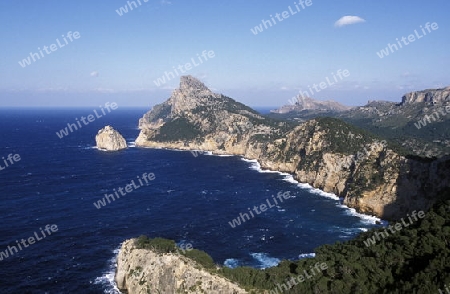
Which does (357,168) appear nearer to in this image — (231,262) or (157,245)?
(231,262)

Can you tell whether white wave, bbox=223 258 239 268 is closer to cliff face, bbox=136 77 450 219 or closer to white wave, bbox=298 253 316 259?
white wave, bbox=298 253 316 259

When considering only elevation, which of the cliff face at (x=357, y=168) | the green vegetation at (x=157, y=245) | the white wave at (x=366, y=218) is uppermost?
the green vegetation at (x=157, y=245)

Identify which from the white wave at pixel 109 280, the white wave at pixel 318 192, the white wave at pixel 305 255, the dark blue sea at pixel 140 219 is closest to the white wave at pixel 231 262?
the dark blue sea at pixel 140 219

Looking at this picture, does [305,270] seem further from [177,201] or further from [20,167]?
[20,167]

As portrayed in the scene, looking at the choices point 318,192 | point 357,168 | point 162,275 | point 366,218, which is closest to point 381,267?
point 162,275

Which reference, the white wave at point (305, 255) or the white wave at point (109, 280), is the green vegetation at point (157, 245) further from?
the white wave at point (305, 255)

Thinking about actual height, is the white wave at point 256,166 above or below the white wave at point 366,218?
above

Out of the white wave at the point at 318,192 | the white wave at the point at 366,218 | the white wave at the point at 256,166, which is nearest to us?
the white wave at the point at 366,218
